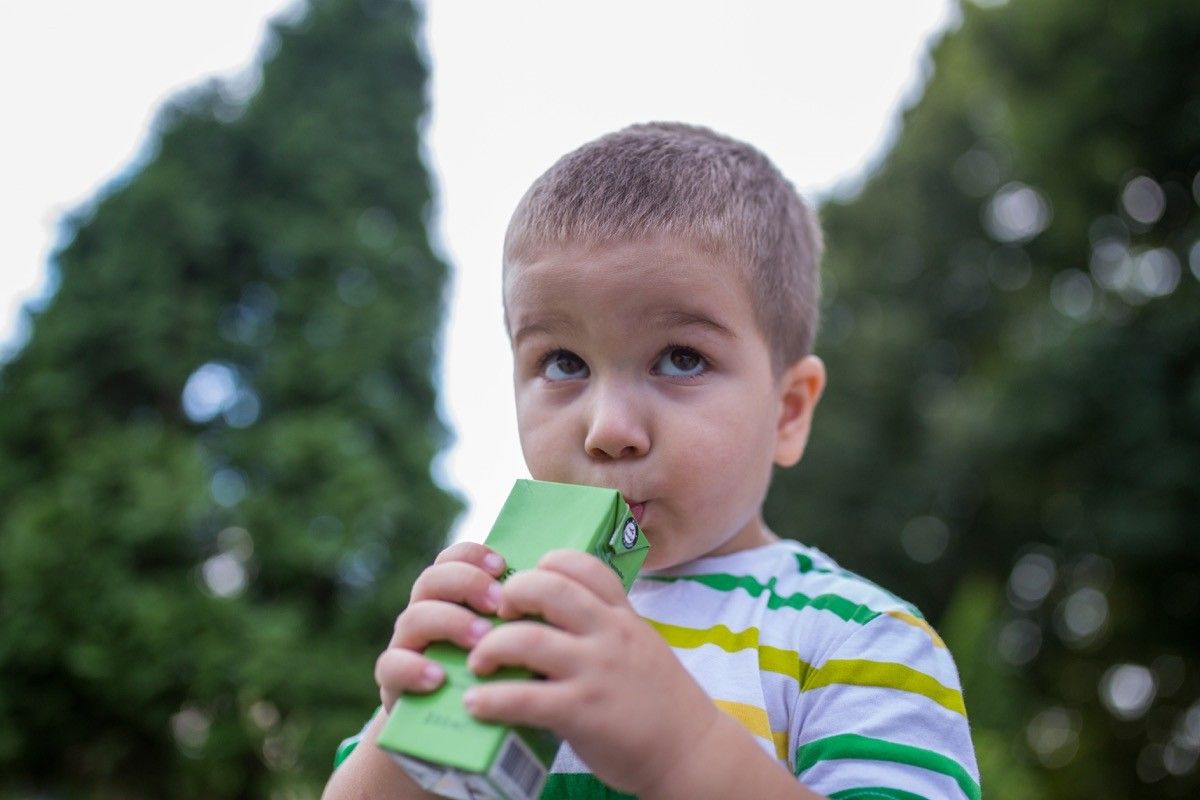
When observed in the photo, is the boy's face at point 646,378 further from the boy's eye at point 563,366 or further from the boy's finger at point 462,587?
the boy's finger at point 462,587

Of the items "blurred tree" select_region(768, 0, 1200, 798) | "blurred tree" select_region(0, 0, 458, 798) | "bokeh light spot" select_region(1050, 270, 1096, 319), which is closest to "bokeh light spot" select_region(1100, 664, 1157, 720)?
"blurred tree" select_region(768, 0, 1200, 798)

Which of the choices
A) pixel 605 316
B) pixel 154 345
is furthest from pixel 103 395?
pixel 605 316

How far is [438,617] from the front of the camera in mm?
1137

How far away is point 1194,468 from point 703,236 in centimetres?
1145

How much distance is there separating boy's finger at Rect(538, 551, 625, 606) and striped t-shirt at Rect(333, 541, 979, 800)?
0.37 meters

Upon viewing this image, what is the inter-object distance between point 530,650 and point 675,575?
73cm

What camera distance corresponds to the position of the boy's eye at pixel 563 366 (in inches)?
63.7

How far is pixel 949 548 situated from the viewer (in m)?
16.3

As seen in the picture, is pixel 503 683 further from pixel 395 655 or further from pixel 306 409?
pixel 306 409

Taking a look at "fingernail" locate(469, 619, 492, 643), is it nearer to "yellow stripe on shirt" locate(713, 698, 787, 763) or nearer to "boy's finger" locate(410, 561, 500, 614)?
"boy's finger" locate(410, 561, 500, 614)

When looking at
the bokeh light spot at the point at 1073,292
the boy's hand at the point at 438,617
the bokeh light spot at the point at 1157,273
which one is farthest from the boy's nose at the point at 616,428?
the bokeh light spot at the point at 1073,292

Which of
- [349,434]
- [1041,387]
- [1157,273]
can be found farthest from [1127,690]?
[349,434]

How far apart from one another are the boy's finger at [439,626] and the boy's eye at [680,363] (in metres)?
0.57

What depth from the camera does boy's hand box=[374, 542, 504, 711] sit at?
43.4 inches
